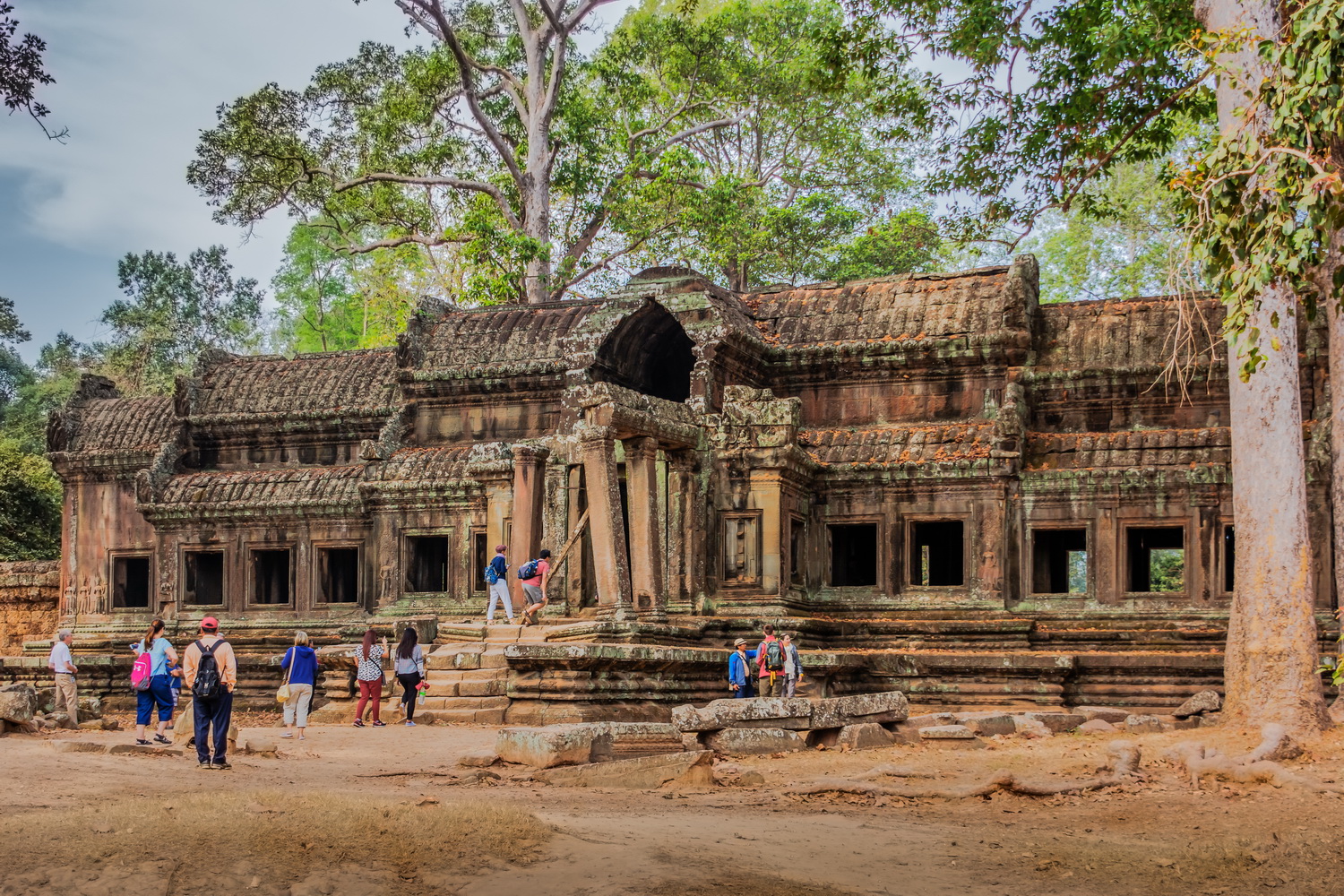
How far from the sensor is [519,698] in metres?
16.5

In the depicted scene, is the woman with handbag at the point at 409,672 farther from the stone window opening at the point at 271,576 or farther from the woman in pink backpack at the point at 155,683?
the stone window opening at the point at 271,576

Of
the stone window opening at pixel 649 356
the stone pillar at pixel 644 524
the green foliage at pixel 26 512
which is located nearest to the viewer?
the stone pillar at pixel 644 524

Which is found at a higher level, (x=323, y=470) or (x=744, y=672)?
(x=323, y=470)

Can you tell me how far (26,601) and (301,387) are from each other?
6890 millimetres

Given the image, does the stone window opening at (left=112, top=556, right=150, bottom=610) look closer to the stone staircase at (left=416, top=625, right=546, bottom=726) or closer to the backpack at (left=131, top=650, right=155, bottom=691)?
the stone staircase at (left=416, top=625, right=546, bottom=726)

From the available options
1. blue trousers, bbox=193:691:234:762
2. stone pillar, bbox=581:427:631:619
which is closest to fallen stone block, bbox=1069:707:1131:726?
stone pillar, bbox=581:427:631:619

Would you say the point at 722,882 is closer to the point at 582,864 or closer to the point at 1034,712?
the point at 582,864

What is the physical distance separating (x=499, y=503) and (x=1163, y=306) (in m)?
9.46

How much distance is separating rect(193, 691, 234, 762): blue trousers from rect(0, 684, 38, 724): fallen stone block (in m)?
4.27

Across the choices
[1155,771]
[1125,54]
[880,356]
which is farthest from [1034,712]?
[1125,54]

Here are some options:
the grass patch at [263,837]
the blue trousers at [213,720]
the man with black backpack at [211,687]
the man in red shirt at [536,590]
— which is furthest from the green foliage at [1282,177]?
the man in red shirt at [536,590]

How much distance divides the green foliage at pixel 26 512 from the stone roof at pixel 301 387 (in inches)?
283

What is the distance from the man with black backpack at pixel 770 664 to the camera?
54.9 ft

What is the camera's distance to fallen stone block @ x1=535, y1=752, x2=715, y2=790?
1165cm
